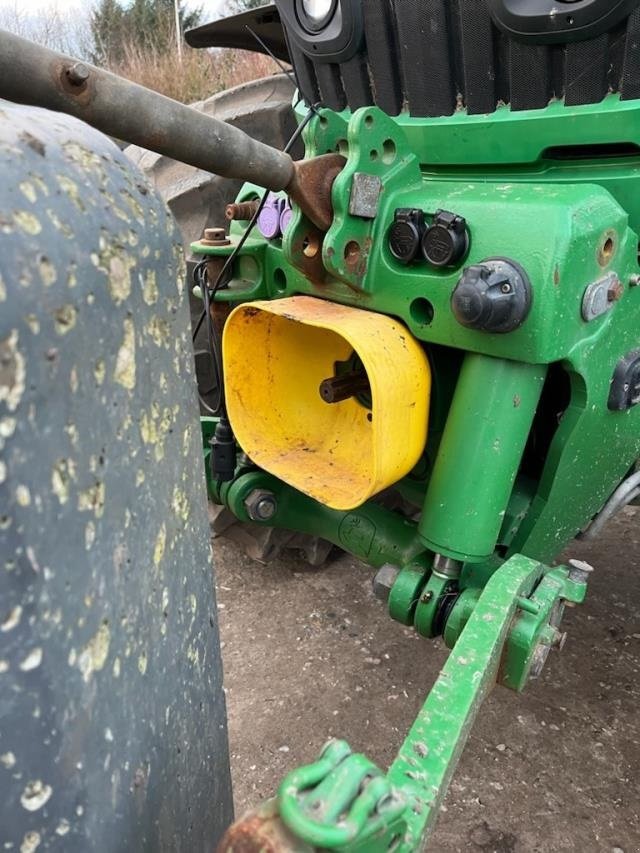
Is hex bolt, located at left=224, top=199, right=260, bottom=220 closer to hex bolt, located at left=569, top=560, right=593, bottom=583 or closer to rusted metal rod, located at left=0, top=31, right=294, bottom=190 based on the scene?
rusted metal rod, located at left=0, top=31, right=294, bottom=190

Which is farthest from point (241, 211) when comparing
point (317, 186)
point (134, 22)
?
point (134, 22)

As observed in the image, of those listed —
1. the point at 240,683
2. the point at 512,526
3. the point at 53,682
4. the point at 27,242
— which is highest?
the point at 27,242

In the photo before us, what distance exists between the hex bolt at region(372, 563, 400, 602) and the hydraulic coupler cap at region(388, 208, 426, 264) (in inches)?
21.6

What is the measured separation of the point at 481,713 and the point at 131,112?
1.51m

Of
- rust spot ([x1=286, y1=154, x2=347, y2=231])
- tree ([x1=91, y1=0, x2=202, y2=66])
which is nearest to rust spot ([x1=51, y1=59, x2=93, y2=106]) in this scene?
rust spot ([x1=286, y1=154, x2=347, y2=231])

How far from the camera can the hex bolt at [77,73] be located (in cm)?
68

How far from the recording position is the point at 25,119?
0.50 m

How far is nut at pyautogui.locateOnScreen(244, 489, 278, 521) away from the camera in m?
1.64

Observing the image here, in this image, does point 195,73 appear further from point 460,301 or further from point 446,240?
point 460,301

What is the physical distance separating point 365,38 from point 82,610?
123cm

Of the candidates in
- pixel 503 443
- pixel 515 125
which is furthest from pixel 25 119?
pixel 515 125

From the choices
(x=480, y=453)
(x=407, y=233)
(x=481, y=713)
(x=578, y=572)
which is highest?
(x=407, y=233)

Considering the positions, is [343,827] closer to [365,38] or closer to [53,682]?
[53,682]

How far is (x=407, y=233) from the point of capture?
48.8 inches
